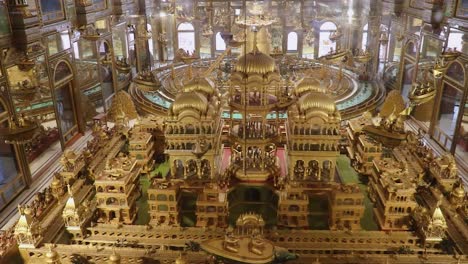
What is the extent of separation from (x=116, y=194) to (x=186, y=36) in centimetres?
1519

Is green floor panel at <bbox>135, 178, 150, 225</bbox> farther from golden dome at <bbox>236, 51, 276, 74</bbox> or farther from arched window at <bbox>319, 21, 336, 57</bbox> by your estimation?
arched window at <bbox>319, 21, 336, 57</bbox>

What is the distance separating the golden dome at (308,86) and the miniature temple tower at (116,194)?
383 centimetres

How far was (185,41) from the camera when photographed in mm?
21188

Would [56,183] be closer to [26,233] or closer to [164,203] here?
[26,233]

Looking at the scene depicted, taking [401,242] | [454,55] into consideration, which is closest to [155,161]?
[401,242]

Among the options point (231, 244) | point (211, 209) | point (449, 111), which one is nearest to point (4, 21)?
point (211, 209)

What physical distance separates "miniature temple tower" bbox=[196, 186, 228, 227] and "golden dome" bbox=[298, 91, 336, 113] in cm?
226


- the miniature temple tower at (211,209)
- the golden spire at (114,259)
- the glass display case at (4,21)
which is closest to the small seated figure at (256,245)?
the golden spire at (114,259)

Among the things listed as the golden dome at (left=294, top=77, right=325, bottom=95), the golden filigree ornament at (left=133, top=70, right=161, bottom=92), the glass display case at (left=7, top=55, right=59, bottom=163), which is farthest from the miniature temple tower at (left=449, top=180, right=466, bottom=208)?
the glass display case at (left=7, top=55, right=59, bottom=163)

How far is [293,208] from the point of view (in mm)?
7230

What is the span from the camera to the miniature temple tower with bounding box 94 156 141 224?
23.4 feet

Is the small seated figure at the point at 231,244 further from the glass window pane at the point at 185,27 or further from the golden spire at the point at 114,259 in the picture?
the glass window pane at the point at 185,27

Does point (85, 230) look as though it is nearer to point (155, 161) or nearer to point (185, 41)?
point (155, 161)

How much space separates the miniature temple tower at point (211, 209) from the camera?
711 cm
